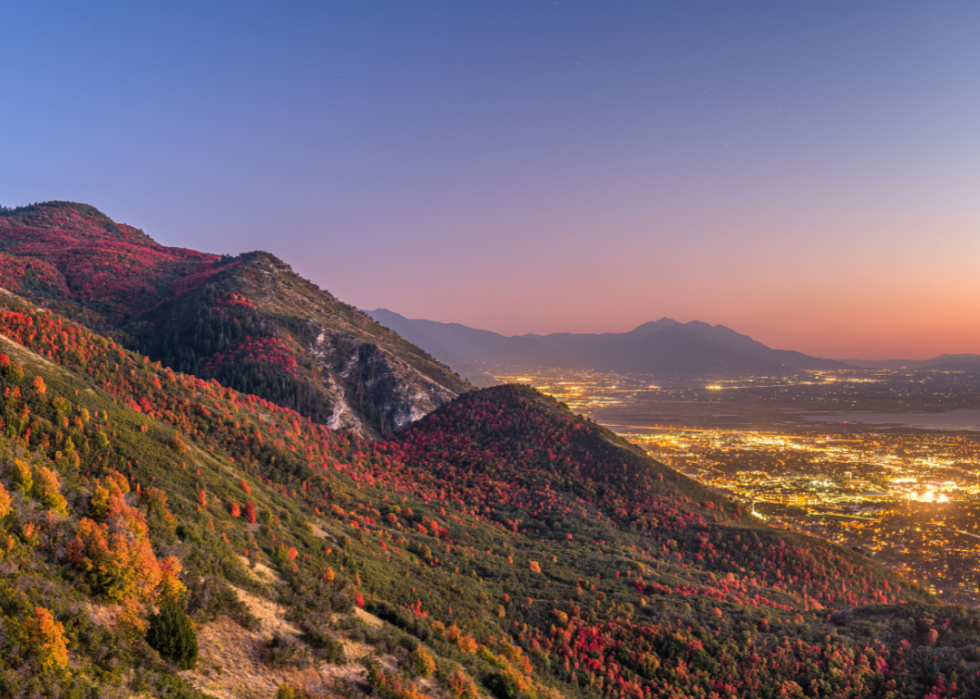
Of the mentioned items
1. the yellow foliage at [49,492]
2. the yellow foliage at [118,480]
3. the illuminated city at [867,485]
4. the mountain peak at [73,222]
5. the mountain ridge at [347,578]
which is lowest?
the illuminated city at [867,485]

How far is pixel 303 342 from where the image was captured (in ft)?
370

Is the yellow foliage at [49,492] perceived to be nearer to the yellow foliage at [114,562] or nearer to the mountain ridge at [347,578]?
the mountain ridge at [347,578]

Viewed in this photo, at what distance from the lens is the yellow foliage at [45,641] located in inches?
486

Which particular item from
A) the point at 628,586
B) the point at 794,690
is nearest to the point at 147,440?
the point at 628,586

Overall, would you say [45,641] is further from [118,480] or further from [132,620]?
[118,480]

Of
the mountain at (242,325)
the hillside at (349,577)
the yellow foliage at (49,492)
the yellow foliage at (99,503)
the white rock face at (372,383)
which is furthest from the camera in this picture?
the white rock face at (372,383)

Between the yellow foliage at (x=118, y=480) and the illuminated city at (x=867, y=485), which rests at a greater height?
the yellow foliage at (x=118, y=480)

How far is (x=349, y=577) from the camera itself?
29.2m

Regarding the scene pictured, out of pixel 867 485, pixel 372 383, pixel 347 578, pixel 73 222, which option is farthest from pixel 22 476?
pixel 73 222

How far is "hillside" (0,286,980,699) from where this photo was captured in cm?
1577

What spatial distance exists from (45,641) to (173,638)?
349 centimetres

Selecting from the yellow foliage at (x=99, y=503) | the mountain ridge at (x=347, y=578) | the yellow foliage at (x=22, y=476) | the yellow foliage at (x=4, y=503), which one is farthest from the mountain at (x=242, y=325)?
the yellow foliage at (x=4, y=503)

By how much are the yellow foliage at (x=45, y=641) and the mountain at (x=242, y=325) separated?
270 feet

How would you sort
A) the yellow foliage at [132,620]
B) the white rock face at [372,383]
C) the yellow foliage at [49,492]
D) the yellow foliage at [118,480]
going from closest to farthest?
1. the yellow foliage at [132,620]
2. the yellow foliage at [49,492]
3. the yellow foliage at [118,480]
4. the white rock face at [372,383]
